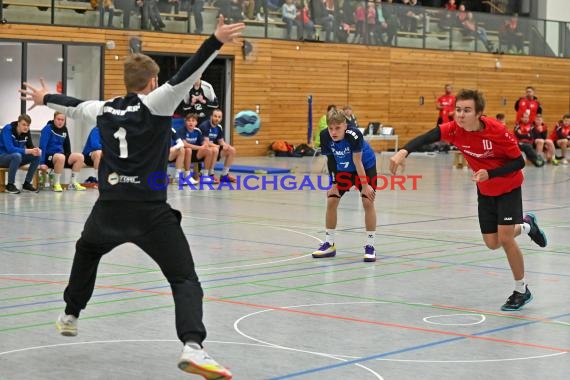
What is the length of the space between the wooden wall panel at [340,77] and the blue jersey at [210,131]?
6113 millimetres

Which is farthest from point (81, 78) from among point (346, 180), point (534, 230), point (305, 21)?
point (534, 230)

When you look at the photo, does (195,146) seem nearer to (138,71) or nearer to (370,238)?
(370,238)

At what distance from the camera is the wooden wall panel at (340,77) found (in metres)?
27.7

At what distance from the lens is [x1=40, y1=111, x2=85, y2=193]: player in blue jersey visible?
18.7 m

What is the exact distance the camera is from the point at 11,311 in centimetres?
809

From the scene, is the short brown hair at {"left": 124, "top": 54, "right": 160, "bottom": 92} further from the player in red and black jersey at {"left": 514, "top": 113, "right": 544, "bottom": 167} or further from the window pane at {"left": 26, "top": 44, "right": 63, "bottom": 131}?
the player in red and black jersey at {"left": 514, "top": 113, "right": 544, "bottom": 167}

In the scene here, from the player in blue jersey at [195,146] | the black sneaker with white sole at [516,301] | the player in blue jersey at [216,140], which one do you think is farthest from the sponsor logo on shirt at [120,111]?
the player in blue jersey at [216,140]

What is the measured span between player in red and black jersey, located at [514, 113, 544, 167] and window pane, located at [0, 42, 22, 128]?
516 inches

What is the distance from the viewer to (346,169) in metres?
11.4

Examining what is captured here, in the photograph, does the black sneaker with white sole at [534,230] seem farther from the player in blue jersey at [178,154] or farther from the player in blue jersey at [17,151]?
the player in blue jersey at [178,154]

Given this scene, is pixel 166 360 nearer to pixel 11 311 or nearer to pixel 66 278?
pixel 11 311

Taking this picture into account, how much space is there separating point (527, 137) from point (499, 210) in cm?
2142

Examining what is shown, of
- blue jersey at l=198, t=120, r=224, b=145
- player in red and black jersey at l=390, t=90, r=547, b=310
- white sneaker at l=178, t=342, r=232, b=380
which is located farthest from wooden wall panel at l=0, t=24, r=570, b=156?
white sneaker at l=178, t=342, r=232, b=380

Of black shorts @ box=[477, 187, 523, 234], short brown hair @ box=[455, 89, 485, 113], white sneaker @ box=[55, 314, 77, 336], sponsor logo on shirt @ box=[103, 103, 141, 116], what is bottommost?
white sneaker @ box=[55, 314, 77, 336]
